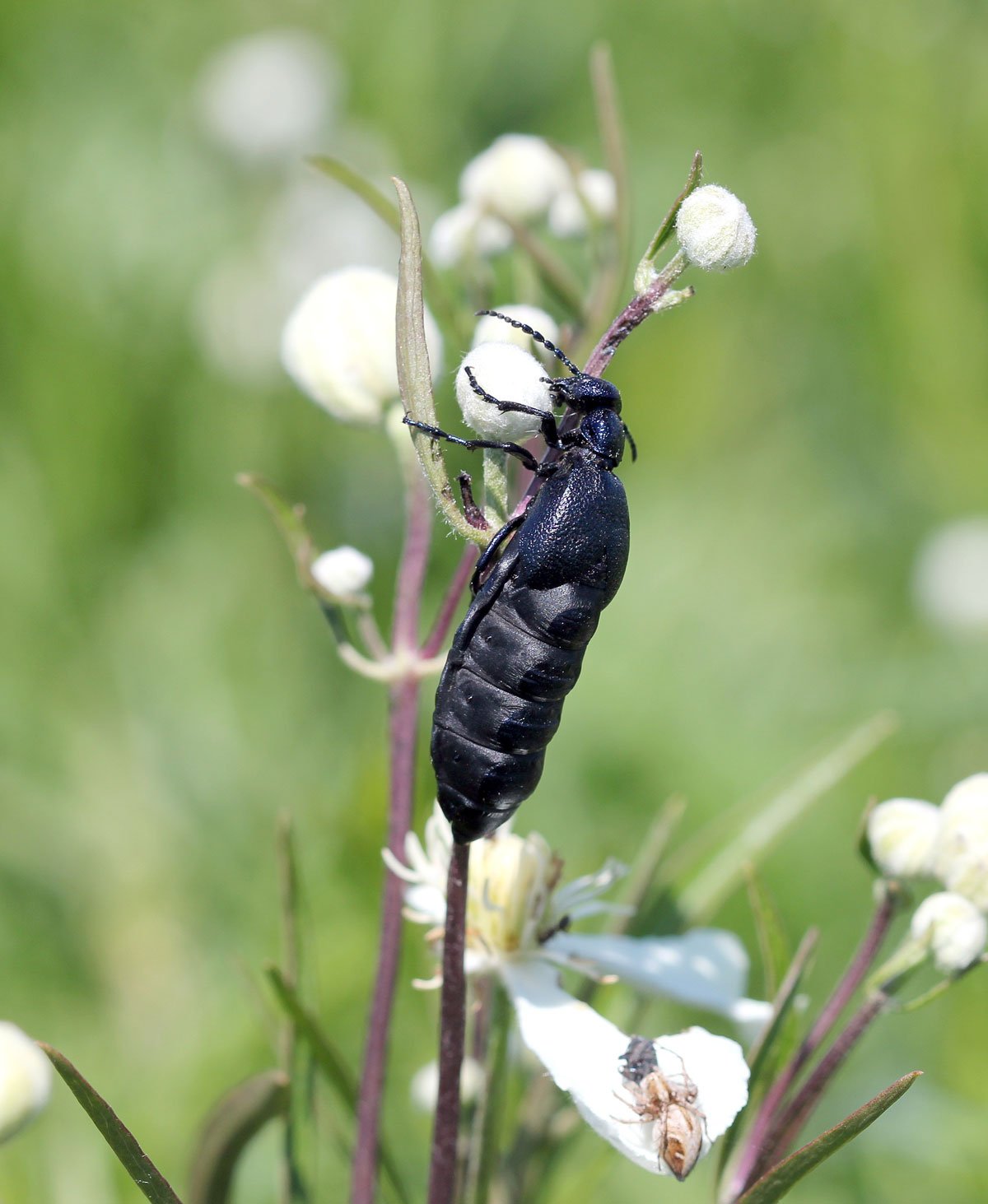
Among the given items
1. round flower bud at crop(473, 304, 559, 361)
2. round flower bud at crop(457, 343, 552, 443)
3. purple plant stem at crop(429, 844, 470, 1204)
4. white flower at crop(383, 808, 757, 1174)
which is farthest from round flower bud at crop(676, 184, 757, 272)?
white flower at crop(383, 808, 757, 1174)

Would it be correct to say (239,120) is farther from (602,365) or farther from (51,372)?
A: (602,365)

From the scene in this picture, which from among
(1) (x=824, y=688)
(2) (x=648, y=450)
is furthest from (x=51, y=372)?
(1) (x=824, y=688)

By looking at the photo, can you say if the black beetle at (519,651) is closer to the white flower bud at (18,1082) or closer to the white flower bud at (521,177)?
the white flower bud at (18,1082)

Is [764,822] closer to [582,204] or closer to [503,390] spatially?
[503,390]

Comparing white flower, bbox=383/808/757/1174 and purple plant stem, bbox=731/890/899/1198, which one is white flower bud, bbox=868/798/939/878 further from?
white flower, bbox=383/808/757/1174

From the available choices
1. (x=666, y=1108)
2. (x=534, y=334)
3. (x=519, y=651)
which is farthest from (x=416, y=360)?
(x=666, y=1108)

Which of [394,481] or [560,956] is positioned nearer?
[560,956]

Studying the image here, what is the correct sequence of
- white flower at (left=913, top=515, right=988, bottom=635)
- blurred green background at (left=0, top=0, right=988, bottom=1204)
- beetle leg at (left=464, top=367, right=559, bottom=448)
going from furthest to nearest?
white flower at (left=913, top=515, right=988, bottom=635)
blurred green background at (left=0, top=0, right=988, bottom=1204)
beetle leg at (left=464, top=367, right=559, bottom=448)
